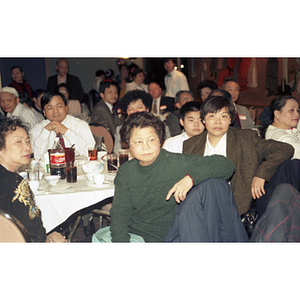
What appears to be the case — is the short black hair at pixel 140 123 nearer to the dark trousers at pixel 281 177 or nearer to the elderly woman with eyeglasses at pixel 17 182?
the elderly woman with eyeglasses at pixel 17 182

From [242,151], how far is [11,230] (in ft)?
4.85

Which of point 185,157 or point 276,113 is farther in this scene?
point 276,113

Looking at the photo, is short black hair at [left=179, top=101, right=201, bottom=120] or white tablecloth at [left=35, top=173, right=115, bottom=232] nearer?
white tablecloth at [left=35, top=173, right=115, bottom=232]

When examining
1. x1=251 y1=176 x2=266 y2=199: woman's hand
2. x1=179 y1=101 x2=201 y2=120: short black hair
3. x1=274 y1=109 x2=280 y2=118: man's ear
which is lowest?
x1=251 y1=176 x2=266 y2=199: woman's hand

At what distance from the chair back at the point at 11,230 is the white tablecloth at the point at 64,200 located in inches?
10.2

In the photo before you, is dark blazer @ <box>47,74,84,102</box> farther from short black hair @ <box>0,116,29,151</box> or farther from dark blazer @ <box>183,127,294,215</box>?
dark blazer @ <box>183,127,294,215</box>

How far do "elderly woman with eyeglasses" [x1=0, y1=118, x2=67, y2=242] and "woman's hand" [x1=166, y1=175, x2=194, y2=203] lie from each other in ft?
2.58

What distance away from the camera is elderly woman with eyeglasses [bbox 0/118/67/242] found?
1.61 m

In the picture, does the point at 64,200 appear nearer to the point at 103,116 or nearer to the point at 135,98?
the point at 135,98

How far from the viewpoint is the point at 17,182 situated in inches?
63.4

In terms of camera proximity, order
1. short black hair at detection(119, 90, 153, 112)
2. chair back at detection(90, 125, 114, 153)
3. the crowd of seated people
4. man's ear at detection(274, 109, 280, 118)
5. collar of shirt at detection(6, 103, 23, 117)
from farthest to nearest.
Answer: chair back at detection(90, 125, 114, 153), short black hair at detection(119, 90, 153, 112), man's ear at detection(274, 109, 280, 118), collar of shirt at detection(6, 103, 23, 117), the crowd of seated people

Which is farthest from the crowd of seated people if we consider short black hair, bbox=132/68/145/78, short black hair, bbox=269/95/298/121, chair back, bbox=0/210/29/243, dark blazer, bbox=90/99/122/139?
short black hair, bbox=132/68/145/78

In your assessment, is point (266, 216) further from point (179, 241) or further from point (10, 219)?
point (10, 219)

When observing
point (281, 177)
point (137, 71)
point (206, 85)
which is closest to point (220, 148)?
point (281, 177)
